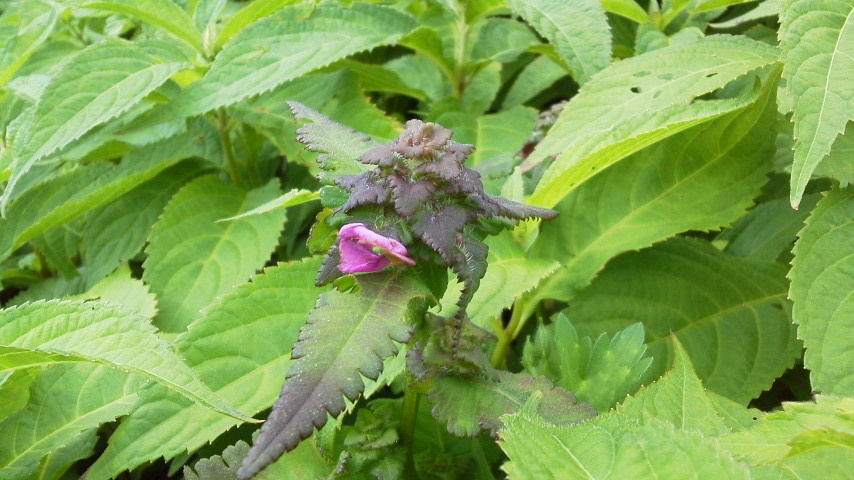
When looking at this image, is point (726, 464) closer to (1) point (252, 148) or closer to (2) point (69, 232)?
(1) point (252, 148)

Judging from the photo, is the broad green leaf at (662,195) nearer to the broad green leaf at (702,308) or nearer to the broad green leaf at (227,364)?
the broad green leaf at (702,308)

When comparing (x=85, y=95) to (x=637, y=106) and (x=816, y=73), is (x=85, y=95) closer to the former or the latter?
(x=637, y=106)

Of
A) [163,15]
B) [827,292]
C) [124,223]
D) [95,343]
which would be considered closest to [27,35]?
[163,15]

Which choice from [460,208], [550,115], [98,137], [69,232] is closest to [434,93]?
[550,115]

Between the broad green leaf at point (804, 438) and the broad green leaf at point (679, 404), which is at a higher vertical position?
the broad green leaf at point (804, 438)

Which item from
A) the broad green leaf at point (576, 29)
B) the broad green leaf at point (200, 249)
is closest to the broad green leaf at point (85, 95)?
the broad green leaf at point (200, 249)
